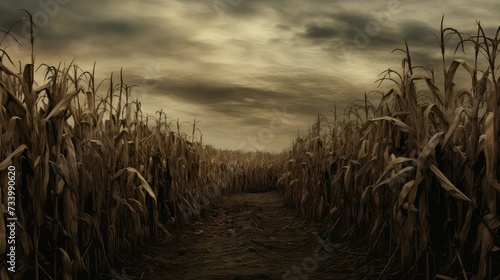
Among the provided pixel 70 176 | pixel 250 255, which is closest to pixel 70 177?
pixel 70 176

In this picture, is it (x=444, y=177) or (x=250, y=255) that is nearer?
(x=444, y=177)

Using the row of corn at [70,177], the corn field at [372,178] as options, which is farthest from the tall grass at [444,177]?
the row of corn at [70,177]

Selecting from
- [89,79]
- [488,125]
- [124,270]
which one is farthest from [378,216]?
[89,79]

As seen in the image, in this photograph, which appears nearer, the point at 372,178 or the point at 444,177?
the point at 444,177

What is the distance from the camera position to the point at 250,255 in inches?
242

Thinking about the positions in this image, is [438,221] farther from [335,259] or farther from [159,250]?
[159,250]

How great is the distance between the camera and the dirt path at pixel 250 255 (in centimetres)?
530

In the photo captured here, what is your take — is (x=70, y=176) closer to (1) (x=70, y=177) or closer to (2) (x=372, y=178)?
(1) (x=70, y=177)

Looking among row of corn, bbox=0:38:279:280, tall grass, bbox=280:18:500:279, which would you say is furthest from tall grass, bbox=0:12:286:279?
tall grass, bbox=280:18:500:279

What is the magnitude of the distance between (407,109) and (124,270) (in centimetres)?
346

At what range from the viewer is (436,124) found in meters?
4.11

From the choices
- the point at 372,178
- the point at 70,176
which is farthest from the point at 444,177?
the point at 70,176

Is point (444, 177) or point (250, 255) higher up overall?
point (444, 177)

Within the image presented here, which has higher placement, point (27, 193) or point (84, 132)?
point (84, 132)
